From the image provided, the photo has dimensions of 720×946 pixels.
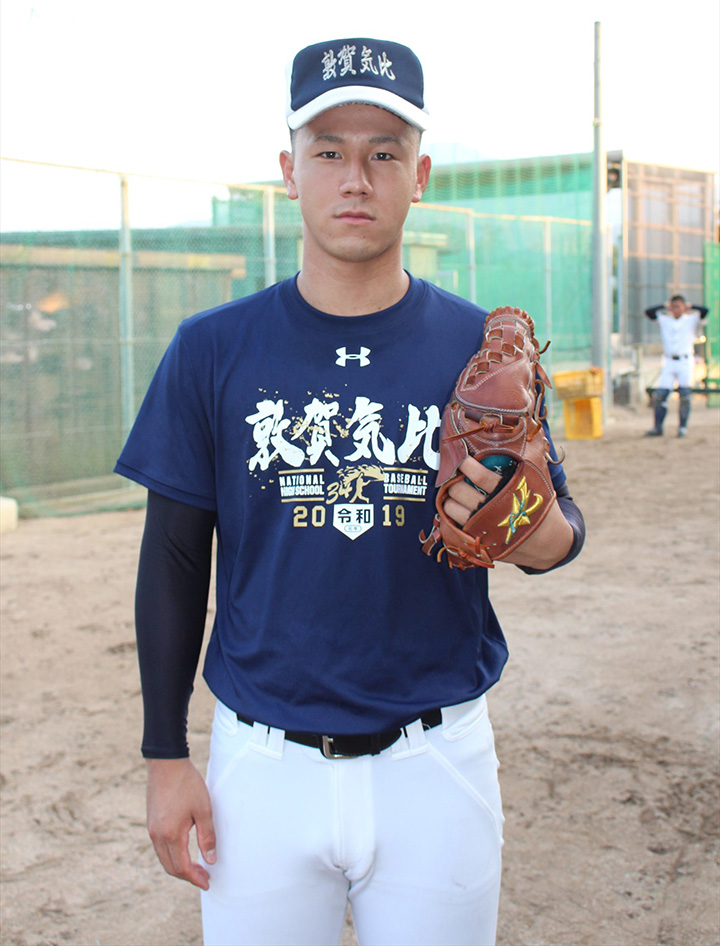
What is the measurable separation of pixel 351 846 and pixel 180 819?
12.4 inches

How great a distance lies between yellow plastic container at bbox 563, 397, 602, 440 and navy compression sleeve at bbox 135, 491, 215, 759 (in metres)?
11.8

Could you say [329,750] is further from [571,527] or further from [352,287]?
[352,287]

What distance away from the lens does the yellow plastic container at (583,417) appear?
13203 millimetres

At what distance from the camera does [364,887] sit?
1.68 meters

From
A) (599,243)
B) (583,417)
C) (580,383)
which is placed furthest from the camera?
(599,243)

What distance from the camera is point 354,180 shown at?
169cm

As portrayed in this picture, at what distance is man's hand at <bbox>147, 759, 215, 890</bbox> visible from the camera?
1.69 metres

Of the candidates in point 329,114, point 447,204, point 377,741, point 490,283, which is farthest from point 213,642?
point 447,204

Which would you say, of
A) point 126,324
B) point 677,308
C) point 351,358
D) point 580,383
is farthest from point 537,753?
point 677,308

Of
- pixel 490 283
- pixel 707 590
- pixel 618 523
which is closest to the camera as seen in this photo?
pixel 707 590

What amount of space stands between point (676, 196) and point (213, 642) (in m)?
29.5

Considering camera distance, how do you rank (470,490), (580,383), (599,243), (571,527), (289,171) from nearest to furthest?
(470,490) < (571,527) < (289,171) < (580,383) < (599,243)

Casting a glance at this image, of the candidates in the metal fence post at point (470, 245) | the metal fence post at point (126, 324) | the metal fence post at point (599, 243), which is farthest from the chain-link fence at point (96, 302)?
the metal fence post at point (599, 243)

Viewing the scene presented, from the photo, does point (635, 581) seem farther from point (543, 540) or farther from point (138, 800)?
point (543, 540)
